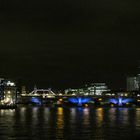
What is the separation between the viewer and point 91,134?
169 feet

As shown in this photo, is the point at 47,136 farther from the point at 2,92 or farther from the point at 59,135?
the point at 2,92

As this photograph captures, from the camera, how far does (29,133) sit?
53.0 m

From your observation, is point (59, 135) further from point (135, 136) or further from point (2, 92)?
point (2, 92)

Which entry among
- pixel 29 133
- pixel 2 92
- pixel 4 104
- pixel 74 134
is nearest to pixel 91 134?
pixel 74 134

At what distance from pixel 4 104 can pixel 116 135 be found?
126003mm

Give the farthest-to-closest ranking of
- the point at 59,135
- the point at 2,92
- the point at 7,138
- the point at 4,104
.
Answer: the point at 2,92
the point at 4,104
the point at 59,135
the point at 7,138

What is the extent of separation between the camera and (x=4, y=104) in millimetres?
174000

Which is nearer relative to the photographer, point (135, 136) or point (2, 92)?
point (135, 136)

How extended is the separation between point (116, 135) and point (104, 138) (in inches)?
145

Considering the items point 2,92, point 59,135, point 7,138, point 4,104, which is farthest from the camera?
point 2,92

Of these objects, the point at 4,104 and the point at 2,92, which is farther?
the point at 2,92

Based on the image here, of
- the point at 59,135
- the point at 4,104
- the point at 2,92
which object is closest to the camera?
the point at 59,135

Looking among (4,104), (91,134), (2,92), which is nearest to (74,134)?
(91,134)

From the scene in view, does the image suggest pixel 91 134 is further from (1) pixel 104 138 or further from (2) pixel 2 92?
(2) pixel 2 92
